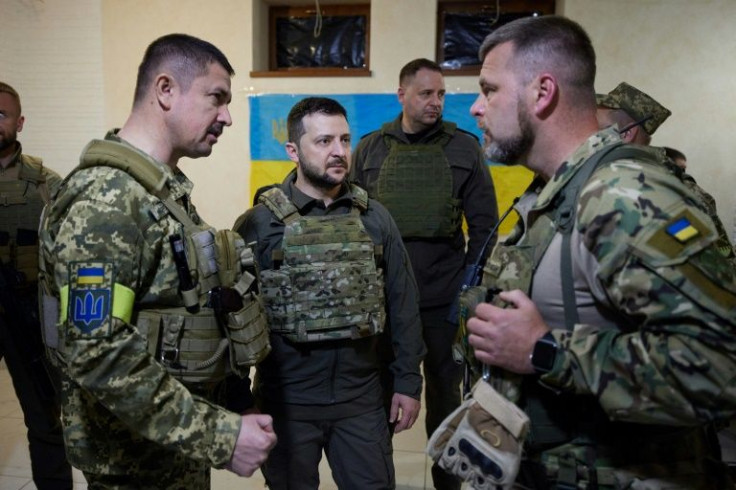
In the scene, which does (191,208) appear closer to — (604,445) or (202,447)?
(202,447)

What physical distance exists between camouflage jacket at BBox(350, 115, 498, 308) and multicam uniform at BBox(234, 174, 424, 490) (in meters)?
0.72

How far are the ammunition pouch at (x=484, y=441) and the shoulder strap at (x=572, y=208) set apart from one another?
0.20m

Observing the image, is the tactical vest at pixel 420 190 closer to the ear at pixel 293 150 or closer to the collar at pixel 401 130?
the collar at pixel 401 130

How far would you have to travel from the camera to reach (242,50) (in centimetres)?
394

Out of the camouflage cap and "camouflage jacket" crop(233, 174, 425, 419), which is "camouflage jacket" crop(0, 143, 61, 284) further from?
the camouflage cap

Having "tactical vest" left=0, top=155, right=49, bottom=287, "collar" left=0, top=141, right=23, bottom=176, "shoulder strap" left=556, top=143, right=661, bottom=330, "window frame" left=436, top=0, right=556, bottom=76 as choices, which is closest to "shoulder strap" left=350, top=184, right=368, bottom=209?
"shoulder strap" left=556, top=143, right=661, bottom=330

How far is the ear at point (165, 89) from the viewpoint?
1.32 m

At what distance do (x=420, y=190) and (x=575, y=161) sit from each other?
150cm

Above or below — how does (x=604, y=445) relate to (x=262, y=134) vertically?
below

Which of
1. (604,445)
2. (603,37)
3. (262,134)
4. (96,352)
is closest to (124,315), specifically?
(96,352)

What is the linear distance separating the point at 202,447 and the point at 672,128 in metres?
3.62

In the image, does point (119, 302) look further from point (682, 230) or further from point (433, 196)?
point (433, 196)

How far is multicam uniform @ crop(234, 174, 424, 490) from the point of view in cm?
177

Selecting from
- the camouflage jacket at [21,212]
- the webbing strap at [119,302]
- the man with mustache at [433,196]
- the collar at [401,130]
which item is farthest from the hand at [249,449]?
the collar at [401,130]
